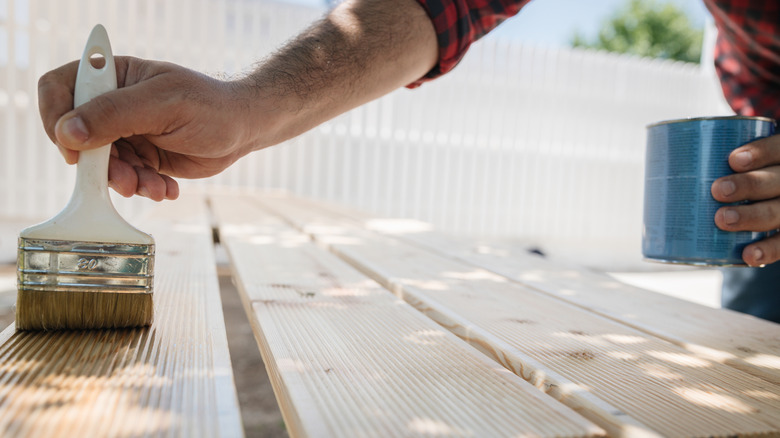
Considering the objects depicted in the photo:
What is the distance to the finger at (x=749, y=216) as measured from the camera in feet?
2.64

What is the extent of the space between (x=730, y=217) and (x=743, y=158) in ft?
0.28

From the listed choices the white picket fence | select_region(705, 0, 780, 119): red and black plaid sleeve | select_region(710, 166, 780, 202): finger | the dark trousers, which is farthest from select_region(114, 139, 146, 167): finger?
the white picket fence

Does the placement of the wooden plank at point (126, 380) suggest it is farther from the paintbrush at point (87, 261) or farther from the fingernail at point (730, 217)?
the fingernail at point (730, 217)

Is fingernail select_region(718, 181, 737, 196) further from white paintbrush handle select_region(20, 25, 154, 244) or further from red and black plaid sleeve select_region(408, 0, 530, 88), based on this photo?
white paintbrush handle select_region(20, 25, 154, 244)

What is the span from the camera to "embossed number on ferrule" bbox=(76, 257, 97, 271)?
72 cm

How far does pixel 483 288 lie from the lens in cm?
114

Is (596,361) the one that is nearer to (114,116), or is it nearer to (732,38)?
(114,116)

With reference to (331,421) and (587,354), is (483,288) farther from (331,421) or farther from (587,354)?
(331,421)

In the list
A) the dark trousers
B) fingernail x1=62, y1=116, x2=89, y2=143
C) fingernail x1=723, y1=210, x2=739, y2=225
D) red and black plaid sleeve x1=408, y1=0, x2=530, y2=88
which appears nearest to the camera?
fingernail x1=62, y1=116, x2=89, y2=143

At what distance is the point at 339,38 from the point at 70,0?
459 centimetres

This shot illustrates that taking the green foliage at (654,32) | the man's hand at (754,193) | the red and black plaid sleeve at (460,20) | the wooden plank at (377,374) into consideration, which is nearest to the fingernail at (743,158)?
the man's hand at (754,193)

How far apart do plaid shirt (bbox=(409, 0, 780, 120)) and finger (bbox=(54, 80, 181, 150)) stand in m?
0.63

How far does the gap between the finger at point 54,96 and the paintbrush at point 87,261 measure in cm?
7

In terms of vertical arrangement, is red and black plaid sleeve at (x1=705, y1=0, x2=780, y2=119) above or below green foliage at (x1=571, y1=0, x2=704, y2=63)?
below
